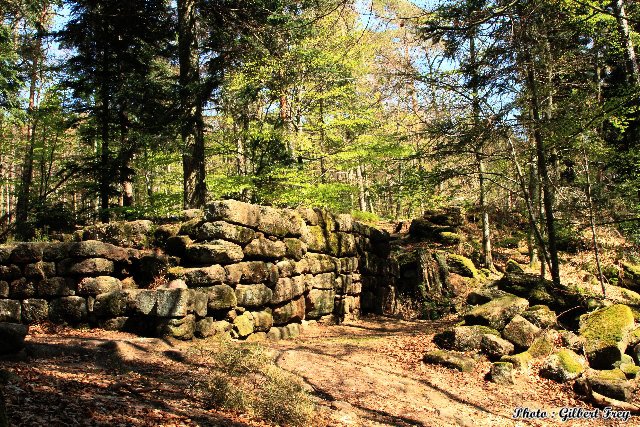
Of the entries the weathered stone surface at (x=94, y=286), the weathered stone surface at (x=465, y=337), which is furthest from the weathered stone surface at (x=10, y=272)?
the weathered stone surface at (x=465, y=337)

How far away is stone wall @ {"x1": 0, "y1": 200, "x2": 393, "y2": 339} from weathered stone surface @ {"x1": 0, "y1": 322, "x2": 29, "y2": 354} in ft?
7.54

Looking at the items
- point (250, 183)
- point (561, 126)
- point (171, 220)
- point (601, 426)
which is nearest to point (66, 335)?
point (171, 220)

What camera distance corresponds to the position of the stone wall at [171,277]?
25.9 ft

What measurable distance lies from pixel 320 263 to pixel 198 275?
4255mm

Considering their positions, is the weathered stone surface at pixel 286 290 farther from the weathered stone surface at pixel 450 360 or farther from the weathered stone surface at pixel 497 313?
the weathered stone surface at pixel 497 313

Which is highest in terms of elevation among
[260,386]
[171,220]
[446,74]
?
[446,74]

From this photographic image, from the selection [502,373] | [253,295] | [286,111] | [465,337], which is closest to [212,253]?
[253,295]

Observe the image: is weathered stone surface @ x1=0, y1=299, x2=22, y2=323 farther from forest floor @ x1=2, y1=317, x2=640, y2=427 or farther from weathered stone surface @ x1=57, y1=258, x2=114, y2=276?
weathered stone surface @ x1=57, y1=258, x2=114, y2=276

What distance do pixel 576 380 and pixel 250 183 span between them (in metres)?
9.09

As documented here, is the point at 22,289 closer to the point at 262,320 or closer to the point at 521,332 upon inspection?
the point at 262,320

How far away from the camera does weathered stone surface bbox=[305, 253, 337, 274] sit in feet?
37.3

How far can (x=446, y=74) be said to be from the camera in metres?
12.4

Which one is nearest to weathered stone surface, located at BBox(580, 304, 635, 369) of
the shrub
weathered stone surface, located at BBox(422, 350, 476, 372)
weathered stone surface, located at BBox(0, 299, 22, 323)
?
weathered stone surface, located at BBox(422, 350, 476, 372)

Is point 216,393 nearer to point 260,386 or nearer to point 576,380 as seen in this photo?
point 260,386
